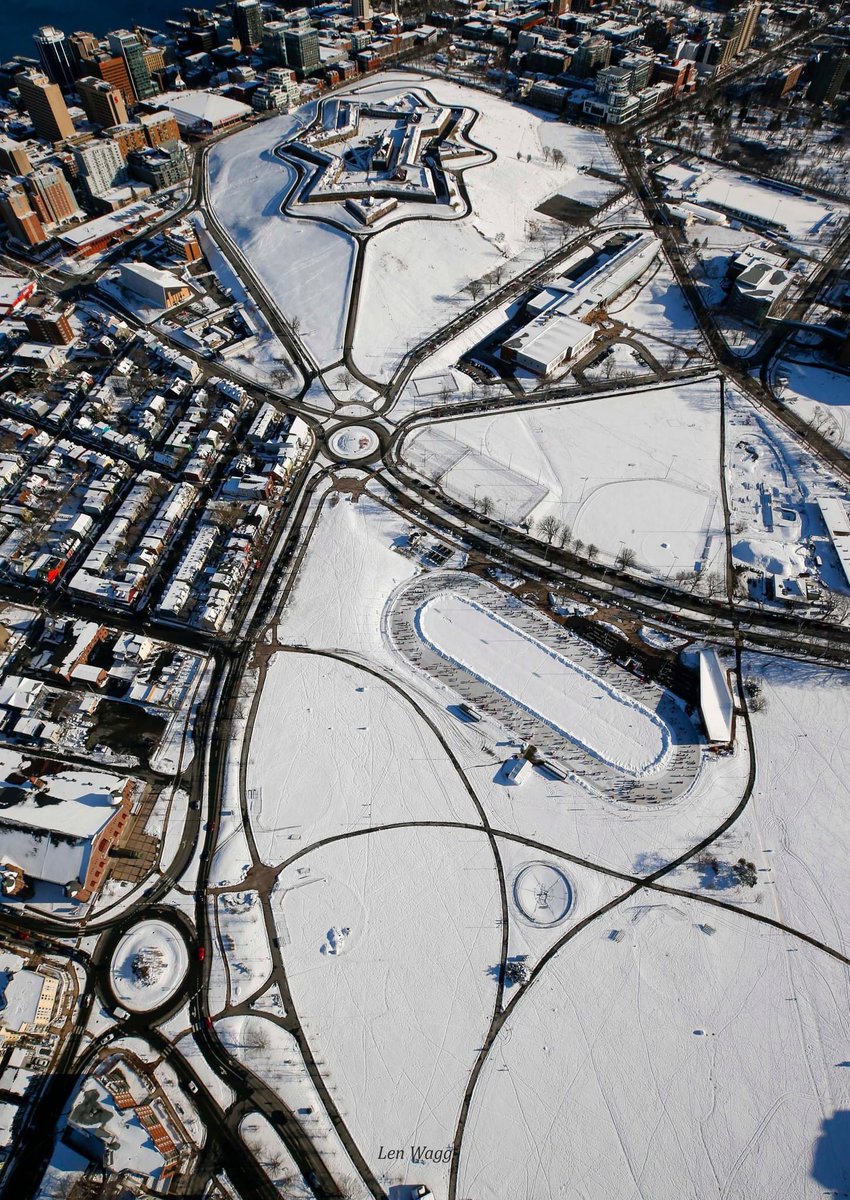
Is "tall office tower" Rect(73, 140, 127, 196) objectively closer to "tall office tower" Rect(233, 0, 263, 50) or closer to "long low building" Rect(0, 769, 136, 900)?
"tall office tower" Rect(233, 0, 263, 50)

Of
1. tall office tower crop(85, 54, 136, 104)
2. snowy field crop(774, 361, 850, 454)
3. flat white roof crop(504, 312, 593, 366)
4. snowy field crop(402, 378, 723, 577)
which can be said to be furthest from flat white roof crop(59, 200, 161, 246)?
snowy field crop(774, 361, 850, 454)

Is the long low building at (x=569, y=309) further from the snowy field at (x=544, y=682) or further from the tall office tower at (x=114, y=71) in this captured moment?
the tall office tower at (x=114, y=71)

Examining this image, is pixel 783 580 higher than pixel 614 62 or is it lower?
lower

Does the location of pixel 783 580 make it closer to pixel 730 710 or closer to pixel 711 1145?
pixel 730 710

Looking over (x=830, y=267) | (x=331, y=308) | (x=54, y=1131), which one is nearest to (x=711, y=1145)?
(x=54, y=1131)

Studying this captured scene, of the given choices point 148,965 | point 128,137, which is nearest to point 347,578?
point 148,965

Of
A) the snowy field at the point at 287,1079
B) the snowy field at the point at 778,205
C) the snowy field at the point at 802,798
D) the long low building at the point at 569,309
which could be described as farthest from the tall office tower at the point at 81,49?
the snowy field at the point at 287,1079
